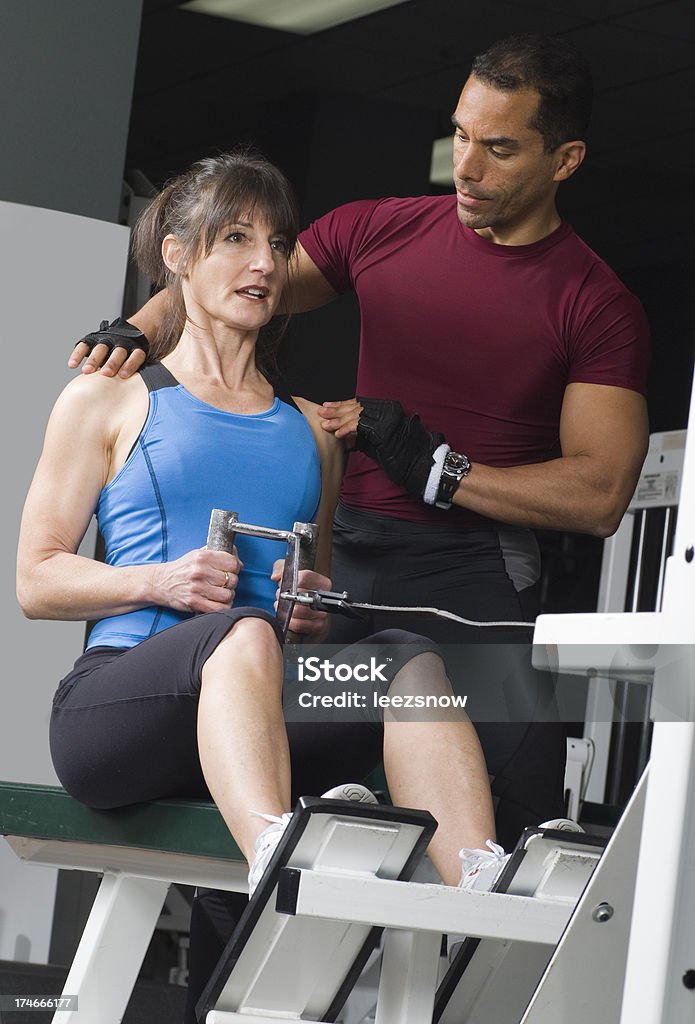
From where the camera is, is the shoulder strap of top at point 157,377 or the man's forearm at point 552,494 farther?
the man's forearm at point 552,494

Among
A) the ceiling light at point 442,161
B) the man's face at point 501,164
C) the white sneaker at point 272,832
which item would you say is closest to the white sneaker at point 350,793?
the white sneaker at point 272,832

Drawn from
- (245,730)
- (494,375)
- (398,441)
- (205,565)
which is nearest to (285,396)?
(398,441)

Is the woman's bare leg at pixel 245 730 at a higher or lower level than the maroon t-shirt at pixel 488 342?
lower

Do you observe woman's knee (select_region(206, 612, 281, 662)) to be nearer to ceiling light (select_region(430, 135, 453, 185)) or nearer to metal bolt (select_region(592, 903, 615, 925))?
metal bolt (select_region(592, 903, 615, 925))

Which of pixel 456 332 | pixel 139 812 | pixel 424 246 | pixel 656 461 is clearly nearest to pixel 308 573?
pixel 139 812

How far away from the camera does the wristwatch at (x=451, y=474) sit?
1654 mm

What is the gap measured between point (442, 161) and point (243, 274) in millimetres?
5087

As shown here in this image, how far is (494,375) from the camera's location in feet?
5.70

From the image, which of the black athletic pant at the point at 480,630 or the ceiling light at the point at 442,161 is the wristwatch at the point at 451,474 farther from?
the ceiling light at the point at 442,161

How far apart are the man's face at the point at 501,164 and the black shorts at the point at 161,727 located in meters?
0.67

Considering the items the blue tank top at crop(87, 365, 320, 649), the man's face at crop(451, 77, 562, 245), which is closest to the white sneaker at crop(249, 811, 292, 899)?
the blue tank top at crop(87, 365, 320, 649)

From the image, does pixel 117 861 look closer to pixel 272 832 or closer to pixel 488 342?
pixel 272 832

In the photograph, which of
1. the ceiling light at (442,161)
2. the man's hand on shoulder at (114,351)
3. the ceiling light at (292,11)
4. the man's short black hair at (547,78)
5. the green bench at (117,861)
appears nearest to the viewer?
the green bench at (117,861)

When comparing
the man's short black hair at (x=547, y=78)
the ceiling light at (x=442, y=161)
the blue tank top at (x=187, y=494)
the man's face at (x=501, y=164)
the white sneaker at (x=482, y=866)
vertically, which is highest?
the ceiling light at (x=442, y=161)
